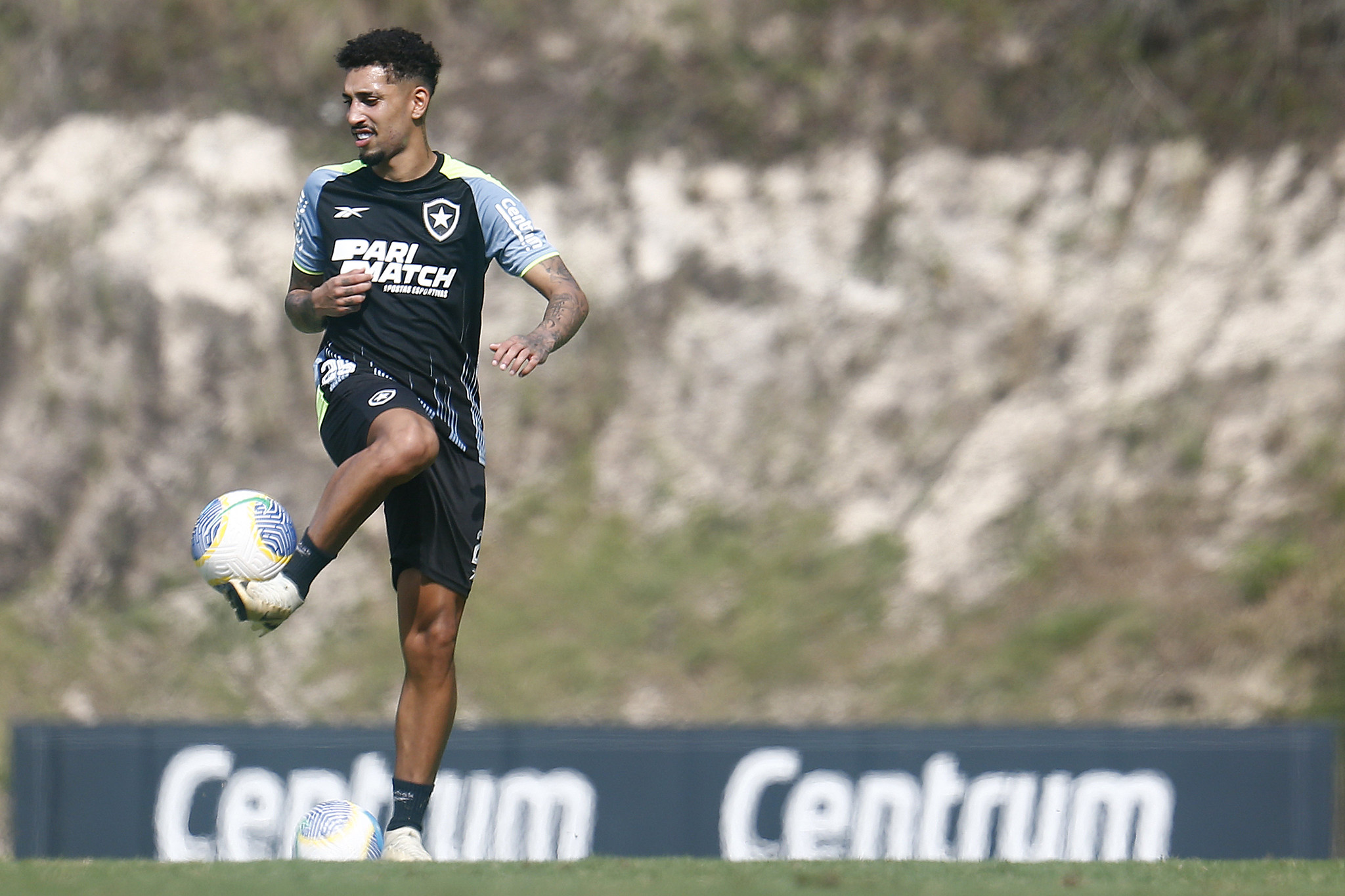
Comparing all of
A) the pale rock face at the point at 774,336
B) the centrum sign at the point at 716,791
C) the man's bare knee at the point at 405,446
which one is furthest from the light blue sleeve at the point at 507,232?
the pale rock face at the point at 774,336

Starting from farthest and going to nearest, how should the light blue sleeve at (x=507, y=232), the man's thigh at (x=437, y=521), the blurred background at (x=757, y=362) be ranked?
the blurred background at (x=757, y=362) < the light blue sleeve at (x=507, y=232) < the man's thigh at (x=437, y=521)

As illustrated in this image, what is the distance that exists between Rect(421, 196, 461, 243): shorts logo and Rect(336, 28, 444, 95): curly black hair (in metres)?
0.38

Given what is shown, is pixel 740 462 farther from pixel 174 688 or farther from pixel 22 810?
pixel 22 810

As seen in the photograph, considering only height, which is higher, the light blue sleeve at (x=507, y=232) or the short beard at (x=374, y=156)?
the short beard at (x=374, y=156)

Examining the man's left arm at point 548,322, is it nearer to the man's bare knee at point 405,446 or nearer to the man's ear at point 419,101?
the man's bare knee at point 405,446

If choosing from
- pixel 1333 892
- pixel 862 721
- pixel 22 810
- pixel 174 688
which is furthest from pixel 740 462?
pixel 1333 892

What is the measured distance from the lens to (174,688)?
44.6 feet

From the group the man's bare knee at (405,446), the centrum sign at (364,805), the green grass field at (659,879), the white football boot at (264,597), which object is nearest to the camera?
the green grass field at (659,879)

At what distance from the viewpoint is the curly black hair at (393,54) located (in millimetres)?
5301

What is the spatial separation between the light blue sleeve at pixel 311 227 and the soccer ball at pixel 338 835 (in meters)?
1.80

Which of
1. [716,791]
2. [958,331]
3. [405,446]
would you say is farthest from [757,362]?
[405,446]

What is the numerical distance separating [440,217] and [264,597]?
1.45 meters

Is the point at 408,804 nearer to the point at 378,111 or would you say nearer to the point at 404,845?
the point at 404,845

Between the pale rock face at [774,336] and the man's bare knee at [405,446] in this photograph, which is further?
the pale rock face at [774,336]
